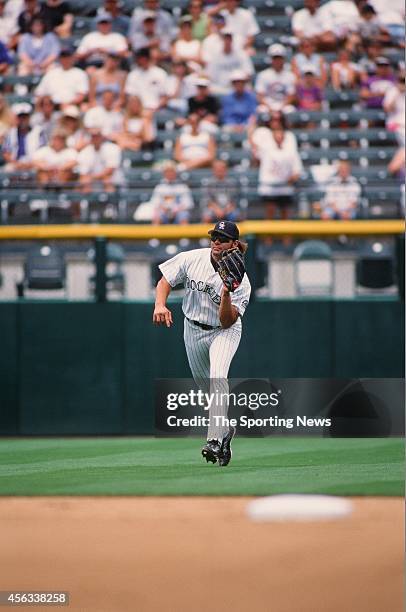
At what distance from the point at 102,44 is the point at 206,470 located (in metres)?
6.64

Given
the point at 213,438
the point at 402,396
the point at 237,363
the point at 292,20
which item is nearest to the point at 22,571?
the point at 213,438

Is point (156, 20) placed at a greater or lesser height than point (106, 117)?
greater

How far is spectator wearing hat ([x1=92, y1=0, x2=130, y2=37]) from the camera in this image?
396 inches

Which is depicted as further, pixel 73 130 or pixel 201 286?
pixel 73 130

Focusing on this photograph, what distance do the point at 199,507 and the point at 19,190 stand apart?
368 cm

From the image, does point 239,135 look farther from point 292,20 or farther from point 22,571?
point 22,571

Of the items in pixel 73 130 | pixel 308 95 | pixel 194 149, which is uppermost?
pixel 308 95

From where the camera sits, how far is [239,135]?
30.0 ft

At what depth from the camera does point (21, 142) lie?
861 centimetres

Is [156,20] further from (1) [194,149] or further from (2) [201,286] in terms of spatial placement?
(2) [201,286]

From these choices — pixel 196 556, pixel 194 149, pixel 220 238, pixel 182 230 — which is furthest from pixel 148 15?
pixel 220 238

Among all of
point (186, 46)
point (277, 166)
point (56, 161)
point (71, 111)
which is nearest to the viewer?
point (277, 166)

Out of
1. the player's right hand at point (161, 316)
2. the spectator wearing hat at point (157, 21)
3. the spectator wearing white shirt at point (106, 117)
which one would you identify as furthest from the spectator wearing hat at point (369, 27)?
the player's right hand at point (161, 316)

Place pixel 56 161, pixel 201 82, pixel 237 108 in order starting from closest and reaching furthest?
pixel 56 161 → pixel 201 82 → pixel 237 108
